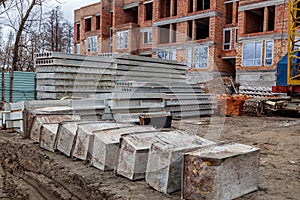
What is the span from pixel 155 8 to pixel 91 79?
1897 centimetres

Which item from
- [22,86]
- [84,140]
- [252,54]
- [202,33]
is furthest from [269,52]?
[84,140]

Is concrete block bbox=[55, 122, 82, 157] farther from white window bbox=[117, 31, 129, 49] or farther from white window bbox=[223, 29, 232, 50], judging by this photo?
white window bbox=[117, 31, 129, 49]

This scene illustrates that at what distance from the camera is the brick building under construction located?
19188 mm

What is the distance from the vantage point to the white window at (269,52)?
61.9 feet

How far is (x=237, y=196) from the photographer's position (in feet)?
8.68

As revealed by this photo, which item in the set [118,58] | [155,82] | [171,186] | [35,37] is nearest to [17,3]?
[35,37]

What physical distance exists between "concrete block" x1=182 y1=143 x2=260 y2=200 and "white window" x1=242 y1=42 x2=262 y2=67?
18.2 metres

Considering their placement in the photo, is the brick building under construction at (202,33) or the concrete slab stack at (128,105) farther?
the brick building under construction at (202,33)

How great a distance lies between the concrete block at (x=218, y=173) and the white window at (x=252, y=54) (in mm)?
18170

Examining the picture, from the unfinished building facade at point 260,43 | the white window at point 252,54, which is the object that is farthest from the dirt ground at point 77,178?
the white window at point 252,54

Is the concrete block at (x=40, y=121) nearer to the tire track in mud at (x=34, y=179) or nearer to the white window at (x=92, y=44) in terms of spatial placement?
the tire track in mud at (x=34, y=179)

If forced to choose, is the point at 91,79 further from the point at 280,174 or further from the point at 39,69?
the point at 280,174

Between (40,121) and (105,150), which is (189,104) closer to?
(40,121)

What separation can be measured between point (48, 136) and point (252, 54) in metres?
18.2
